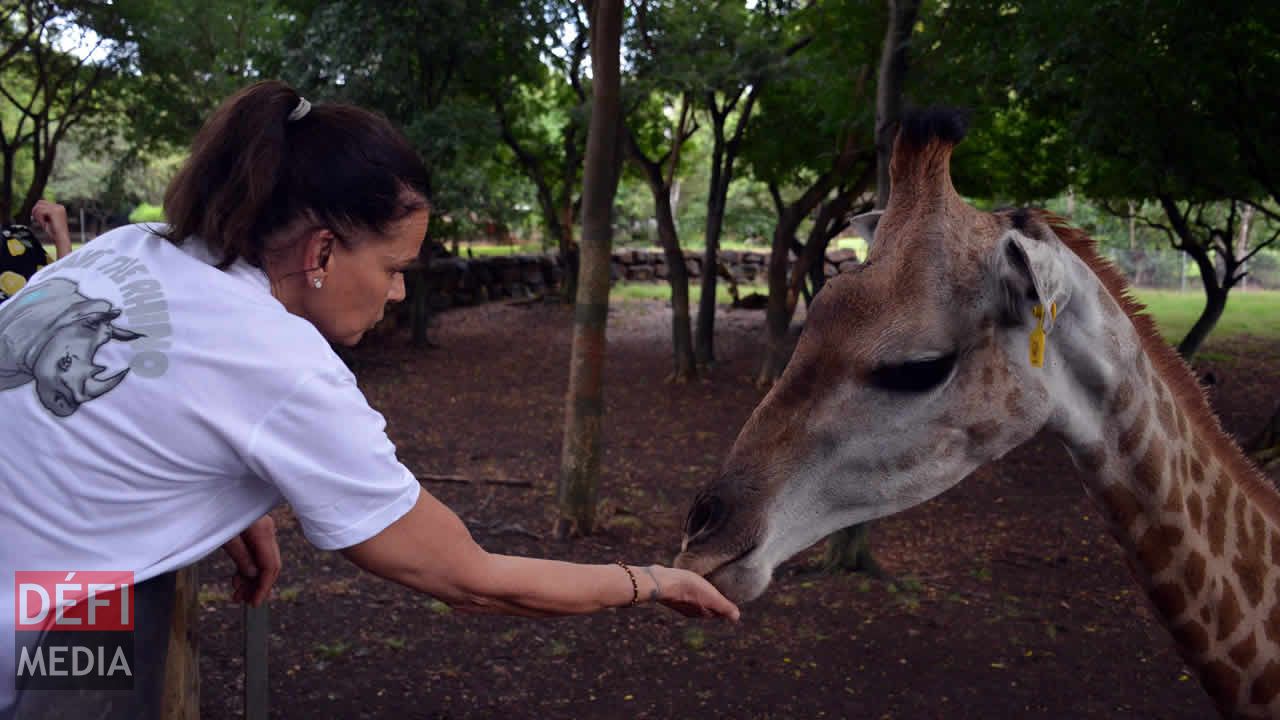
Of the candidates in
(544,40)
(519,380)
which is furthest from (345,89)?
(519,380)

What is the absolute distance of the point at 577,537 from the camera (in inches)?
263

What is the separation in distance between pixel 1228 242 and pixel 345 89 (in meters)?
11.2

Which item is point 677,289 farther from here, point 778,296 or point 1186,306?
point 1186,306

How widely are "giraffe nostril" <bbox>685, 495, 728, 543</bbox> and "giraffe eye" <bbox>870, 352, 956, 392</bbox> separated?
0.45 metres

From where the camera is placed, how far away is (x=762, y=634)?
5188 millimetres

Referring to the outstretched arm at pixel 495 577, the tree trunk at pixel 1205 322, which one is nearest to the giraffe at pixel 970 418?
the outstretched arm at pixel 495 577

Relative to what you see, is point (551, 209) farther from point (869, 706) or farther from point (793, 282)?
point (869, 706)

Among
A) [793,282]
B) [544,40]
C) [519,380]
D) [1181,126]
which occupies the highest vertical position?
[544,40]

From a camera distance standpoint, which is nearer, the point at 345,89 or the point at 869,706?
the point at 869,706

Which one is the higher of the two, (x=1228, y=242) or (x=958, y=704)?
(x=1228, y=242)

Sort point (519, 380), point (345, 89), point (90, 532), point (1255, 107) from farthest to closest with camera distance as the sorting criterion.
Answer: point (519, 380) < point (345, 89) < point (1255, 107) < point (90, 532)

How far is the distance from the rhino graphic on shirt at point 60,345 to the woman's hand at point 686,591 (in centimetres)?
107

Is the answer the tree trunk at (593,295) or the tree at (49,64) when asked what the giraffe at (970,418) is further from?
the tree at (49,64)

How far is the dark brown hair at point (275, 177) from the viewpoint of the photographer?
5.67ft
